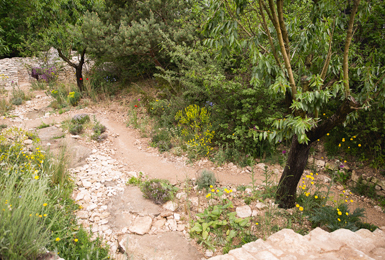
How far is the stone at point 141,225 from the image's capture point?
128 inches

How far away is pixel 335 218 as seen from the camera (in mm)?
3076

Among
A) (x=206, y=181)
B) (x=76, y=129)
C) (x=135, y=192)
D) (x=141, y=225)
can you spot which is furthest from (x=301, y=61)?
(x=76, y=129)

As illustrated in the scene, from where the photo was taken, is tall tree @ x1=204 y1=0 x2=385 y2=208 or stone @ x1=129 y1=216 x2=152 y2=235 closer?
tall tree @ x1=204 y1=0 x2=385 y2=208

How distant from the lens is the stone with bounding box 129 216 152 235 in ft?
10.6

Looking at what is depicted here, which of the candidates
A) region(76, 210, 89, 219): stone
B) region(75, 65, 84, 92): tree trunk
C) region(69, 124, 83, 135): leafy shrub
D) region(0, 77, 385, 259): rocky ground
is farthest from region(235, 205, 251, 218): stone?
region(75, 65, 84, 92): tree trunk

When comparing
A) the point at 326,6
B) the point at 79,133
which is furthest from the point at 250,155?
the point at 79,133

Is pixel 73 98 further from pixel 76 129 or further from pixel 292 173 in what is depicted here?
pixel 292 173

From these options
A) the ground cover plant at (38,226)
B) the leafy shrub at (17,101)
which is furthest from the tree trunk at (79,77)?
the ground cover plant at (38,226)

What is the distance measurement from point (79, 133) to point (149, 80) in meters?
4.08

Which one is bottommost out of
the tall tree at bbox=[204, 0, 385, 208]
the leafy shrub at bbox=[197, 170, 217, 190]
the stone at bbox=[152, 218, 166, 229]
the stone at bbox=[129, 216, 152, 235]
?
the stone at bbox=[152, 218, 166, 229]

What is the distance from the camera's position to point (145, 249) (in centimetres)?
296

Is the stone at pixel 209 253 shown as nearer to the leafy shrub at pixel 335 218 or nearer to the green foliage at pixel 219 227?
the green foliage at pixel 219 227

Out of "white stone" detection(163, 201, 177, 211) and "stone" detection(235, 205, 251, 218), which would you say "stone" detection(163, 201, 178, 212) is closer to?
"white stone" detection(163, 201, 177, 211)

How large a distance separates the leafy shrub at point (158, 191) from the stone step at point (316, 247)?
1849 mm
